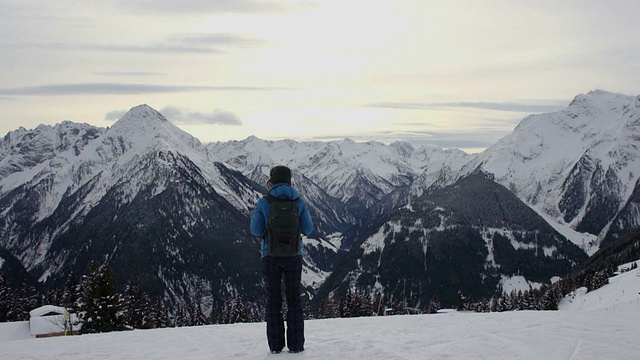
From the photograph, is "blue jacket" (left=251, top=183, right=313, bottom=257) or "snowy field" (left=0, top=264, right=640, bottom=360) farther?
"blue jacket" (left=251, top=183, right=313, bottom=257)

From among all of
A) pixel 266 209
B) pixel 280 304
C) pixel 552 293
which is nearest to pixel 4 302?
pixel 280 304

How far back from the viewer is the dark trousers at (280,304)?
11188 mm

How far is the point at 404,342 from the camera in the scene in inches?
480

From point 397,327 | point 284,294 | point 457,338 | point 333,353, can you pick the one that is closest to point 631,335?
point 457,338

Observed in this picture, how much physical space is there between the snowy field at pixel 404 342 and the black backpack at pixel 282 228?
7.31ft

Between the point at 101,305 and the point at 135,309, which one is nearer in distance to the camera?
the point at 101,305

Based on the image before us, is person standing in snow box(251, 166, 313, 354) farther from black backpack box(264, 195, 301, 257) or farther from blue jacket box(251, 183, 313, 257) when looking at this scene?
black backpack box(264, 195, 301, 257)

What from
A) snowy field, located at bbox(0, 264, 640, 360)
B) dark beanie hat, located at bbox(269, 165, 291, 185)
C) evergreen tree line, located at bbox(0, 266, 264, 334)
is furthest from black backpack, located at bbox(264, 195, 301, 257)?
evergreen tree line, located at bbox(0, 266, 264, 334)

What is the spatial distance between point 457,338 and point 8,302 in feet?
259

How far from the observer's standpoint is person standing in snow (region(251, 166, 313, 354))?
1114 cm

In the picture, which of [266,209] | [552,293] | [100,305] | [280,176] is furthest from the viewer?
[552,293]

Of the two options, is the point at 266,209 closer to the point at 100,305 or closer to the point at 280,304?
the point at 280,304

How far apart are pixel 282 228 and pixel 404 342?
13.4 feet

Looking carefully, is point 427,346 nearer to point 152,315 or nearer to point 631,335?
point 631,335
